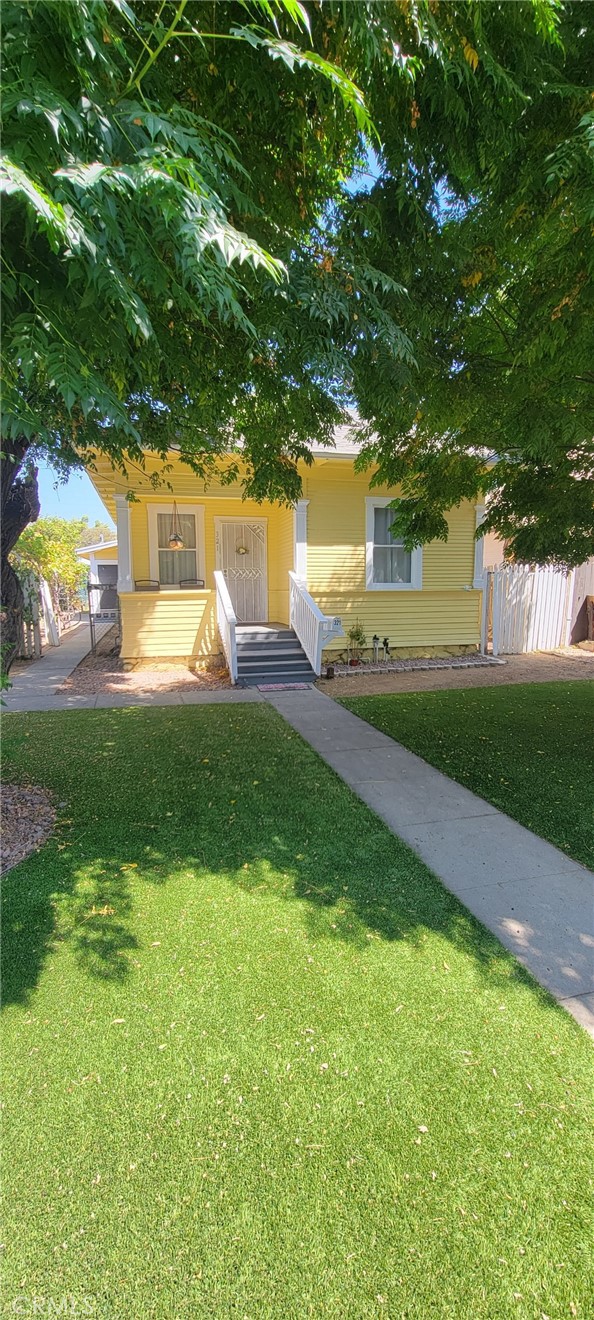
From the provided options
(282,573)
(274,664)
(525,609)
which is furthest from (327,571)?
(525,609)

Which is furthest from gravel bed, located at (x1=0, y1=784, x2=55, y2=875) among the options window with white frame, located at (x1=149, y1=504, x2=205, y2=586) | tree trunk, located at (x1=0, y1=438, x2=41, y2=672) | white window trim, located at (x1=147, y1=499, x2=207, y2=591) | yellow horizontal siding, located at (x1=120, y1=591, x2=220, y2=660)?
window with white frame, located at (x1=149, y1=504, x2=205, y2=586)

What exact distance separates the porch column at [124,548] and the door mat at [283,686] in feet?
10.1

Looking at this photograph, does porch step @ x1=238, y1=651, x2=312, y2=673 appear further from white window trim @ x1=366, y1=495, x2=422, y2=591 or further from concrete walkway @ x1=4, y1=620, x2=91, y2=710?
concrete walkway @ x1=4, y1=620, x2=91, y2=710

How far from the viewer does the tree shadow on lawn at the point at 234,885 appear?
2.68 meters

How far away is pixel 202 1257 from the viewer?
1.49 meters

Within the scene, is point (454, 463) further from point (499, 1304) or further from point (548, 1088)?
point (499, 1304)

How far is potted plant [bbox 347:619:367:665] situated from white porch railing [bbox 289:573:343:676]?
106 cm

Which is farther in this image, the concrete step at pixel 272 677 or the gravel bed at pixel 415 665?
the gravel bed at pixel 415 665

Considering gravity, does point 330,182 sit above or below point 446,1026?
above

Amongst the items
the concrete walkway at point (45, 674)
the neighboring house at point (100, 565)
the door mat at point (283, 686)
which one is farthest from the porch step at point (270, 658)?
the neighboring house at point (100, 565)

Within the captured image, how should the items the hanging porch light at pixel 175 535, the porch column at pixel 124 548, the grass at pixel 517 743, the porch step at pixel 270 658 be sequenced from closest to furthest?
the grass at pixel 517 743
the porch step at pixel 270 658
the porch column at pixel 124 548
the hanging porch light at pixel 175 535

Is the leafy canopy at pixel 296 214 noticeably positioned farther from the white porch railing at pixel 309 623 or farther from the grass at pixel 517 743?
the white porch railing at pixel 309 623

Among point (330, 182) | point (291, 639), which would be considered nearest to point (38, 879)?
point (330, 182)

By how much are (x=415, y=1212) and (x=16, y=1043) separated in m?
1.56
